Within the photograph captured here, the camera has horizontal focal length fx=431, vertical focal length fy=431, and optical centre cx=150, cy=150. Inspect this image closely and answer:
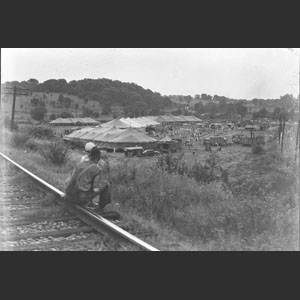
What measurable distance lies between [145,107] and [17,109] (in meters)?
1.80

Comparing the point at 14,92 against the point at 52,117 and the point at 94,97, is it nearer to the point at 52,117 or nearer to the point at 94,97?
the point at 52,117

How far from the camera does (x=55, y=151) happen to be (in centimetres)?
709

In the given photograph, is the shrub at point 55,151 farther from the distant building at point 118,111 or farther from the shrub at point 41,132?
the distant building at point 118,111

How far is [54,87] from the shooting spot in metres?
6.00

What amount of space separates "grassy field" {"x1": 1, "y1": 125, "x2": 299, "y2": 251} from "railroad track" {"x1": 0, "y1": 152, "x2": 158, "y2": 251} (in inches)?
14.5

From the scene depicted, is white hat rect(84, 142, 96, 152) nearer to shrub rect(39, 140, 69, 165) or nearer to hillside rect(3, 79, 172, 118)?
hillside rect(3, 79, 172, 118)

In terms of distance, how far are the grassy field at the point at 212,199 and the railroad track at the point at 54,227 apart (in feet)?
1.21

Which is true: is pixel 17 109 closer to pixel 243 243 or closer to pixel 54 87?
pixel 54 87

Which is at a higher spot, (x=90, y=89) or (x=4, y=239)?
(x=90, y=89)

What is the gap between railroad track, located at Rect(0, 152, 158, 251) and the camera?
4.70 m

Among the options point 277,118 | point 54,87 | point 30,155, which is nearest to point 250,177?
point 277,118

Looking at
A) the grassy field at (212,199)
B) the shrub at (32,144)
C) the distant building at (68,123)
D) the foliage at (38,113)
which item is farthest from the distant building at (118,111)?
Answer: the shrub at (32,144)

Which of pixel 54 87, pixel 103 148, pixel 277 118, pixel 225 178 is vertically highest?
pixel 54 87

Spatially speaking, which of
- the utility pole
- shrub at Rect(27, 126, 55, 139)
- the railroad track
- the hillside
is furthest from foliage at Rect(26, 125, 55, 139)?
the railroad track
